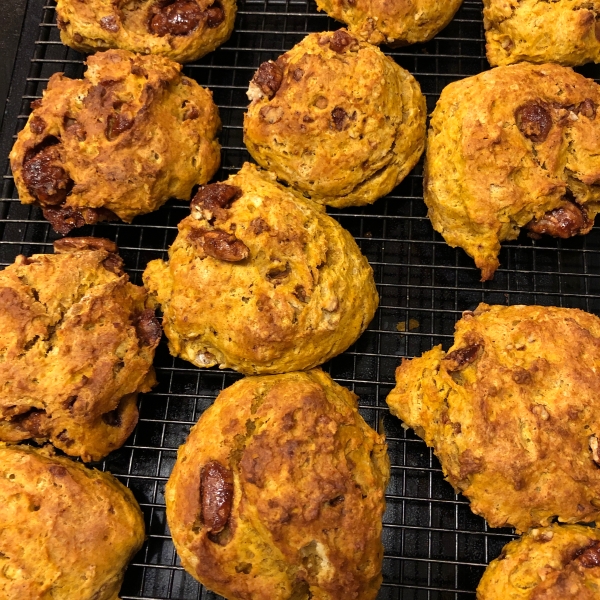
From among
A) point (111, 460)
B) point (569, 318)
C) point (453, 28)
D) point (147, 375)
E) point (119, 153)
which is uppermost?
point (453, 28)

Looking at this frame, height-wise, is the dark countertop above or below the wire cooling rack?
above

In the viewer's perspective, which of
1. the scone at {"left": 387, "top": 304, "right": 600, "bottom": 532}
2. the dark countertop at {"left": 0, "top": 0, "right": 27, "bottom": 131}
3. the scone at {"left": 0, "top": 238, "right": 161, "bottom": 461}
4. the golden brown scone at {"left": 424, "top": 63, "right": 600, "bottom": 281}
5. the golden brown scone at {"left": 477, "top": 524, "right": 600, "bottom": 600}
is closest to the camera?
the golden brown scone at {"left": 477, "top": 524, "right": 600, "bottom": 600}

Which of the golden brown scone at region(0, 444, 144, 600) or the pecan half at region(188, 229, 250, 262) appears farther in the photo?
the pecan half at region(188, 229, 250, 262)

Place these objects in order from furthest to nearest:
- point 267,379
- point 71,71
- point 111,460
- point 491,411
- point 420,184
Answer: point 71,71, point 420,184, point 111,460, point 267,379, point 491,411

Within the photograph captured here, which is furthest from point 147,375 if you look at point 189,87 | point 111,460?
point 189,87

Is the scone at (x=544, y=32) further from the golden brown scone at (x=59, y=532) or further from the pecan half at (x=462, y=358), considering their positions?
the golden brown scone at (x=59, y=532)

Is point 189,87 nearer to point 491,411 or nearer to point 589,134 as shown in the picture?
point 589,134

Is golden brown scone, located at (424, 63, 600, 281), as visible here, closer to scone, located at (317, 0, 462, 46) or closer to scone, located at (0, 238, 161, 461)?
scone, located at (317, 0, 462, 46)

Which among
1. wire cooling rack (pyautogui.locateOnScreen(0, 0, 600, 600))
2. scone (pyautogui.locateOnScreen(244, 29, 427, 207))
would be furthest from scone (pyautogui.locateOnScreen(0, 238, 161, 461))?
scone (pyautogui.locateOnScreen(244, 29, 427, 207))
